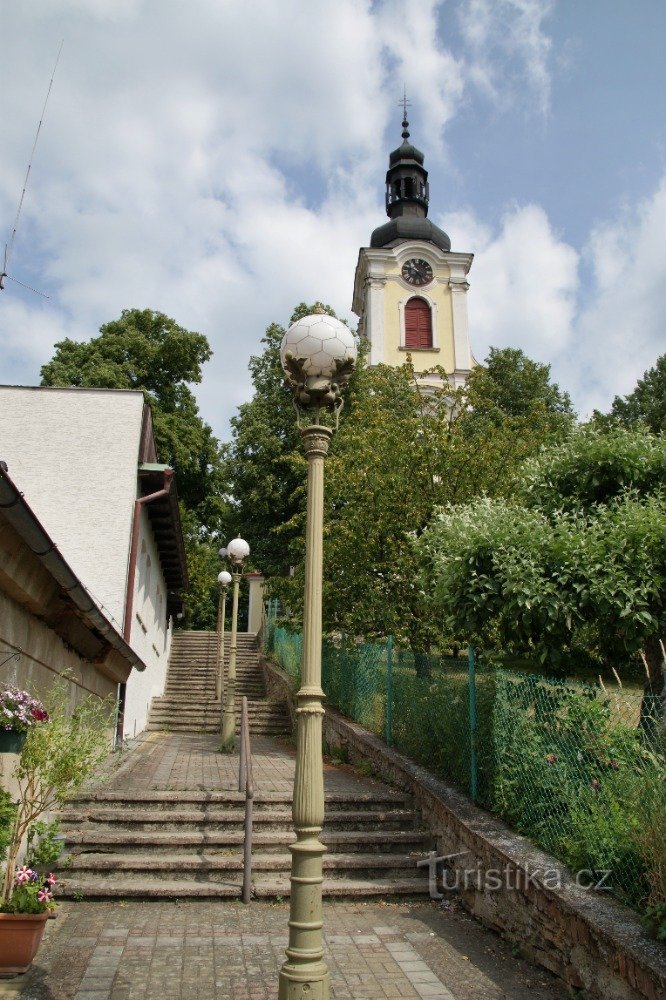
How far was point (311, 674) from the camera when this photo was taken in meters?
4.05

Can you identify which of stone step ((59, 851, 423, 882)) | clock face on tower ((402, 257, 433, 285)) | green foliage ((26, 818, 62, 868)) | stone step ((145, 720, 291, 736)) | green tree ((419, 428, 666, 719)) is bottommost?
stone step ((59, 851, 423, 882))

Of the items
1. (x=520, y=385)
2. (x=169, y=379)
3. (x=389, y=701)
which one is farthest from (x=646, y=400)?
(x=389, y=701)

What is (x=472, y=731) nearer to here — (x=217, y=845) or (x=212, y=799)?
(x=217, y=845)

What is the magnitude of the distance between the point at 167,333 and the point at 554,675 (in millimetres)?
21643

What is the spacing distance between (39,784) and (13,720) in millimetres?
611

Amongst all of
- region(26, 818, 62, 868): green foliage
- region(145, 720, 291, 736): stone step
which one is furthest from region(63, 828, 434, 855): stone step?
region(145, 720, 291, 736): stone step

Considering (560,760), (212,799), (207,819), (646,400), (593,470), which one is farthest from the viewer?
(646,400)

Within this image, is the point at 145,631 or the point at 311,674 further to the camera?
the point at 145,631

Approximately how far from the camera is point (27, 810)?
5426 mm

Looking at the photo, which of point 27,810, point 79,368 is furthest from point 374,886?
point 79,368

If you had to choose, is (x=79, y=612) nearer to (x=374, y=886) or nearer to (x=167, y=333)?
(x=374, y=886)

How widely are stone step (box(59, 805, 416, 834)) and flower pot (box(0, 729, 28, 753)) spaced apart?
271 cm

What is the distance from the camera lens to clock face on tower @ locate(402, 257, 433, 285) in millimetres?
36781

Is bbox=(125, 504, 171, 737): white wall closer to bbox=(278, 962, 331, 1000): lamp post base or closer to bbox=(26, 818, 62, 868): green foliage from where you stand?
bbox=(26, 818, 62, 868): green foliage
